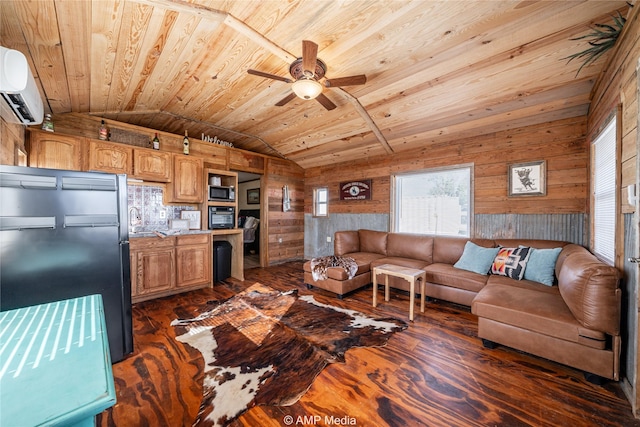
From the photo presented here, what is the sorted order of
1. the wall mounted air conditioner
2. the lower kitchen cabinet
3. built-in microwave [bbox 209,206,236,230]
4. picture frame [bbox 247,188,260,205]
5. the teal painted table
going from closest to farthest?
1. the teal painted table
2. the wall mounted air conditioner
3. the lower kitchen cabinet
4. built-in microwave [bbox 209,206,236,230]
5. picture frame [bbox 247,188,260,205]

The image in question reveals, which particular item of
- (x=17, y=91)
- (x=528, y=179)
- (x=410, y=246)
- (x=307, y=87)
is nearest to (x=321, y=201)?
(x=410, y=246)

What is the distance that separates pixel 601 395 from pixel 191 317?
12.2 ft

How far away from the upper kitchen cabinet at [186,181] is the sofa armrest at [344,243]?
2594 mm

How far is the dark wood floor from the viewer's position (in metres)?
1.48

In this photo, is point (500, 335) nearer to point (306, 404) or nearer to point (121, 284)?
point (306, 404)

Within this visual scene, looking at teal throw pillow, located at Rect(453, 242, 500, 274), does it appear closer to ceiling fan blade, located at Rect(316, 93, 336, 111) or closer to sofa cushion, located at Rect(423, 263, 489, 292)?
sofa cushion, located at Rect(423, 263, 489, 292)

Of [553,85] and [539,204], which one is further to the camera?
[539,204]

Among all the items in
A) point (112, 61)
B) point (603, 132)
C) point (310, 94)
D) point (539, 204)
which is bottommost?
point (539, 204)

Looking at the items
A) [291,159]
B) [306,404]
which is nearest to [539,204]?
[306,404]

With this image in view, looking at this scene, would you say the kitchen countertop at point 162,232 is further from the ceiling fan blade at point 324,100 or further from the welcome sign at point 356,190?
the welcome sign at point 356,190

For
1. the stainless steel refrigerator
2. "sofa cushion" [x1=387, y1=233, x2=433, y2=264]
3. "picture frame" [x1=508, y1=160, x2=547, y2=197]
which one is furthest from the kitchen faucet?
"picture frame" [x1=508, y1=160, x2=547, y2=197]

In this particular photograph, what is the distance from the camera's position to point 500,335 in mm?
2129

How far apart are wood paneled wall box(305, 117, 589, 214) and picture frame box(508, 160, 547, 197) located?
0.18 ft

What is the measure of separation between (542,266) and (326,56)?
3.37 m
